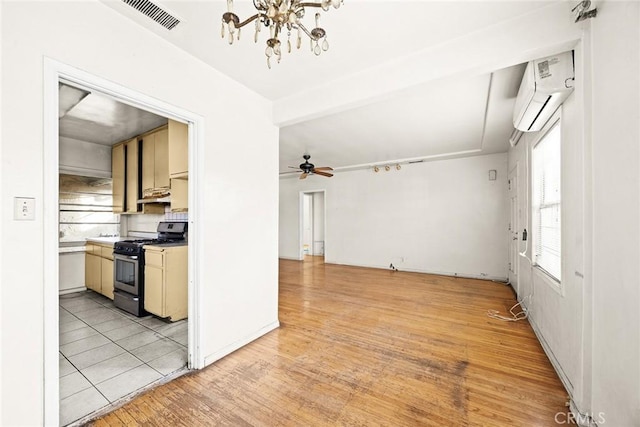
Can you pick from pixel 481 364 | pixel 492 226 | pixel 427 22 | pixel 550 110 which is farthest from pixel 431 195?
pixel 427 22

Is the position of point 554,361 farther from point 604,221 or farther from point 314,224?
point 314,224

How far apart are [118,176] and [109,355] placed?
325cm

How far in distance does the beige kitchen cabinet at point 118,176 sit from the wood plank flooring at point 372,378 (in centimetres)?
342

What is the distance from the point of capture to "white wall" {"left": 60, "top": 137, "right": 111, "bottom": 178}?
169 inches

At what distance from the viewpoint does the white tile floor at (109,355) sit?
189cm

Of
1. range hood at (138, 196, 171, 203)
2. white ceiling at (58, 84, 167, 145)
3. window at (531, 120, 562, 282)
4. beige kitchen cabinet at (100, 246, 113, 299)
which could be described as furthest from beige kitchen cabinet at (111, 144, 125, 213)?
window at (531, 120, 562, 282)

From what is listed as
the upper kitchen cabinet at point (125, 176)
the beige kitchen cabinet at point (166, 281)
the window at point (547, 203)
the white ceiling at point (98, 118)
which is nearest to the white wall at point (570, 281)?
the window at point (547, 203)

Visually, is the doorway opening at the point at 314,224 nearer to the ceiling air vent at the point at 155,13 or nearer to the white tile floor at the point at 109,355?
the white tile floor at the point at 109,355

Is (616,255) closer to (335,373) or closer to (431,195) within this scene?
(335,373)

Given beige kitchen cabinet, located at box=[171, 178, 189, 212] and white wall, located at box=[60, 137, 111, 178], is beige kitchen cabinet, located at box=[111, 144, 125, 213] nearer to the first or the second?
white wall, located at box=[60, 137, 111, 178]

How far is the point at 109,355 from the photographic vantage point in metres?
2.45

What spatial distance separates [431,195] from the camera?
6.02 m

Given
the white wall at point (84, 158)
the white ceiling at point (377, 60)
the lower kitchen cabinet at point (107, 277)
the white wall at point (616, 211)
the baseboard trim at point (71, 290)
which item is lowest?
the baseboard trim at point (71, 290)

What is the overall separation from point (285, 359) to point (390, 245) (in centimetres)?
467
